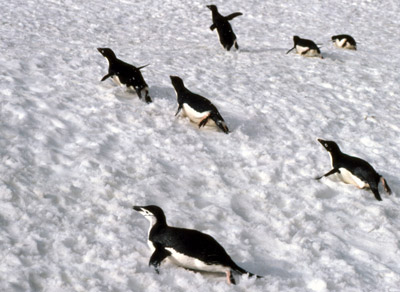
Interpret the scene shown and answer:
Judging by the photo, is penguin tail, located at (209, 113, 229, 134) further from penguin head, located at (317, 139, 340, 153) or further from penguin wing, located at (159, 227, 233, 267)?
penguin wing, located at (159, 227, 233, 267)

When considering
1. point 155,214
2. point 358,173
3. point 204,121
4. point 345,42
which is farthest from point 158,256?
point 345,42

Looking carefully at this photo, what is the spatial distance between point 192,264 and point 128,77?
12.8ft

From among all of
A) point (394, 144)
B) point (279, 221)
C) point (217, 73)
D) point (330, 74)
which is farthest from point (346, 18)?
point (279, 221)

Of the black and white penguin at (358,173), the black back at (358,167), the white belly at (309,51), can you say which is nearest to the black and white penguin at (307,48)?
the white belly at (309,51)

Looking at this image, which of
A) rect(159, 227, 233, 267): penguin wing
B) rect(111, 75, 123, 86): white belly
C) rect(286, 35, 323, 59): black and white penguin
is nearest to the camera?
rect(159, 227, 233, 267): penguin wing

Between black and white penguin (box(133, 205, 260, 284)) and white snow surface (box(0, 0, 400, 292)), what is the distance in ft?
0.23

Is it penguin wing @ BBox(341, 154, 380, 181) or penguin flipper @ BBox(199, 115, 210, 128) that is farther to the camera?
penguin flipper @ BBox(199, 115, 210, 128)

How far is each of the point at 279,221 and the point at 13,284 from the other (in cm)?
234

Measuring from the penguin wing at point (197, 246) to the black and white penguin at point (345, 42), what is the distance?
404 inches

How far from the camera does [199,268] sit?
3.43m

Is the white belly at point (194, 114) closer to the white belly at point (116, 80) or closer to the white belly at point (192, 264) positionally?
the white belly at point (116, 80)

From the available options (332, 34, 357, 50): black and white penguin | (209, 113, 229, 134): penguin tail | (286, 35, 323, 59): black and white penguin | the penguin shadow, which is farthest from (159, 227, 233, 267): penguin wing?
(332, 34, 357, 50): black and white penguin

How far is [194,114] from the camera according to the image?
6203 mm

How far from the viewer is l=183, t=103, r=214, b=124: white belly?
615cm
